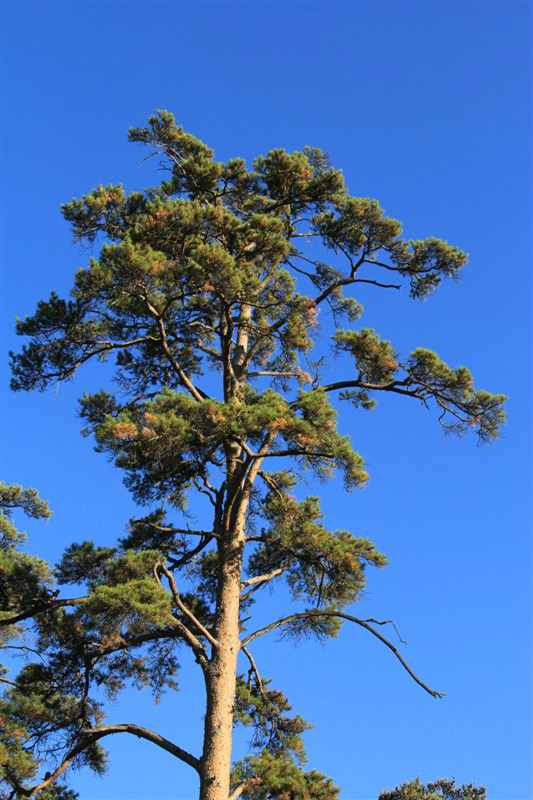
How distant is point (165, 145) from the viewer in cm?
1464

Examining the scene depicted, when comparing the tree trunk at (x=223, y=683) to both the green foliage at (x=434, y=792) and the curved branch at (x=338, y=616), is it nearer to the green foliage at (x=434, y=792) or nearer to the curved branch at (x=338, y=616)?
the curved branch at (x=338, y=616)

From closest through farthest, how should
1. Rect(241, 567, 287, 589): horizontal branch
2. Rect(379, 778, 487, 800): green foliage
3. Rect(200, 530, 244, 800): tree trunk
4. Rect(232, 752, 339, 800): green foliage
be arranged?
Rect(200, 530, 244, 800): tree trunk < Rect(232, 752, 339, 800): green foliage < Rect(241, 567, 287, 589): horizontal branch < Rect(379, 778, 487, 800): green foliage

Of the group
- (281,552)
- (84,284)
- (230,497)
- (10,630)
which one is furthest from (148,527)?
(10,630)

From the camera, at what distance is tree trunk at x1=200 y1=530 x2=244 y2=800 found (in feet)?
33.9

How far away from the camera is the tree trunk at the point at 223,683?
10328mm

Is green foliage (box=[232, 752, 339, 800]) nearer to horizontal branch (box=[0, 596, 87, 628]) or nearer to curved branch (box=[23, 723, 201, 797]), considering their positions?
curved branch (box=[23, 723, 201, 797])

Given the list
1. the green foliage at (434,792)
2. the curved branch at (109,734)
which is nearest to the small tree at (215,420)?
the curved branch at (109,734)

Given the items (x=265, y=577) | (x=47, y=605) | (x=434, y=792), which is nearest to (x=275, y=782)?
(x=265, y=577)

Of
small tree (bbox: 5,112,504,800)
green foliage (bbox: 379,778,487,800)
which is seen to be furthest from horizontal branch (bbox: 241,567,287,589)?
green foliage (bbox: 379,778,487,800)

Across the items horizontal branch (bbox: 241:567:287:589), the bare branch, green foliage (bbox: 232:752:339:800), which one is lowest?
green foliage (bbox: 232:752:339:800)

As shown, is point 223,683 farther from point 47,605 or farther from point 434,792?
point 434,792

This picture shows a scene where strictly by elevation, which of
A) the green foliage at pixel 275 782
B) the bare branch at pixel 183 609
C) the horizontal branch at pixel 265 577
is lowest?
the green foliage at pixel 275 782

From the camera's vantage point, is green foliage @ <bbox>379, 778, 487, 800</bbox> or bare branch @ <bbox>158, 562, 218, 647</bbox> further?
green foliage @ <bbox>379, 778, 487, 800</bbox>

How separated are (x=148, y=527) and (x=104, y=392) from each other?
7.59ft
